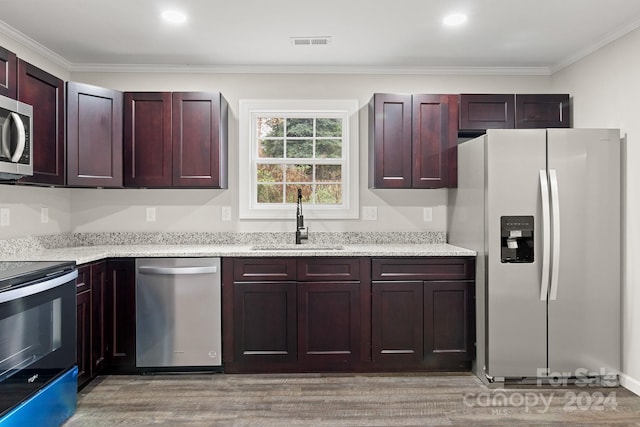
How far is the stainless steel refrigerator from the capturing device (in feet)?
9.99

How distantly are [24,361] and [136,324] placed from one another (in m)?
1.06

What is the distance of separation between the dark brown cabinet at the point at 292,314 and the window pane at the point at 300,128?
127 centimetres

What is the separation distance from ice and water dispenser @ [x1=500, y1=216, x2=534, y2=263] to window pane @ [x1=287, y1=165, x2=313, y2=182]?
1692 millimetres

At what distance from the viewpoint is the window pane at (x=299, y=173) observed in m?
4.00

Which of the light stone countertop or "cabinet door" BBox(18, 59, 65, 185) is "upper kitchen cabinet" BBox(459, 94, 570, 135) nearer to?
the light stone countertop

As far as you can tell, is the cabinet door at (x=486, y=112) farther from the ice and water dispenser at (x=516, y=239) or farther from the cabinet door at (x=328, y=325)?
the cabinet door at (x=328, y=325)

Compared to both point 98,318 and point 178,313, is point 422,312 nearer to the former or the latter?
point 178,313

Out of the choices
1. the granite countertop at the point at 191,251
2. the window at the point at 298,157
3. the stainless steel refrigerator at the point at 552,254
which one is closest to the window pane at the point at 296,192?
the window at the point at 298,157

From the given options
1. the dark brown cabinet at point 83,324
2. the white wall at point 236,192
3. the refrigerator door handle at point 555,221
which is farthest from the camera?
the white wall at point 236,192

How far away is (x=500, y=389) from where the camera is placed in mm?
3033

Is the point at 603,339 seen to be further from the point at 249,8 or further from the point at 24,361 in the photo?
the point at 24,361

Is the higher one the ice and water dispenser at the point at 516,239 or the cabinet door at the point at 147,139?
the cabinet door at the point at 147,139

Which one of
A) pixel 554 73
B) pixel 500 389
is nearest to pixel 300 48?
pixel 554 73

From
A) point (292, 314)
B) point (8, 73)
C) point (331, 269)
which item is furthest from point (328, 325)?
point (8, 73)
